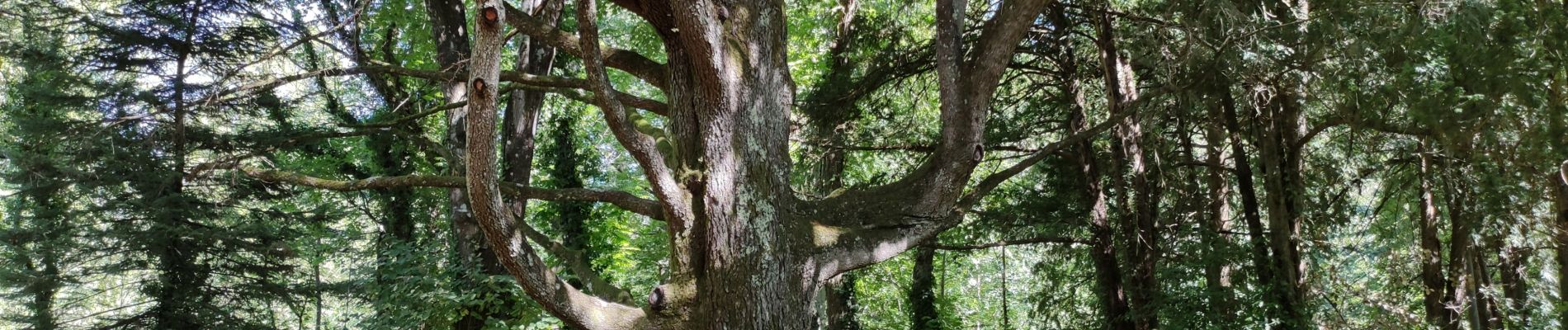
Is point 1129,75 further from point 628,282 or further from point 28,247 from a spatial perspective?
point 28,247

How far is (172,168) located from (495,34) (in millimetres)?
9272

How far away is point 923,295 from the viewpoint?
12.4 meters

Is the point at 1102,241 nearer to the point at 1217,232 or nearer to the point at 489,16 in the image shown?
the point at 1217,232

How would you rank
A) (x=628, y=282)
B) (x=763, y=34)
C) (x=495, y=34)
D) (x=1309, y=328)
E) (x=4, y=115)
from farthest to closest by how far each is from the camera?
(x=628, y=282)
(x=4, y=115)
(x=1309, y=328)
(x=763, y=34)
(x=495, y=34)

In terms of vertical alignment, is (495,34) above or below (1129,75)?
→ below

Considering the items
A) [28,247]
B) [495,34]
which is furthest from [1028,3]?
[28,247]

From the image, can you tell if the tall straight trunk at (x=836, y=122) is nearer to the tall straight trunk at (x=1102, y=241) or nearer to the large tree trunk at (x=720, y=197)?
A: the large tree trunk at (x=720, y=197)

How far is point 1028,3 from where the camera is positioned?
Result: 226 inches

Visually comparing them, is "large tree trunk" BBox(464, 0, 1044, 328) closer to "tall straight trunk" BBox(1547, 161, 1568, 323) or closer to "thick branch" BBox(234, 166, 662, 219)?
"thick branch" BBox(234, 166, 662, 219)

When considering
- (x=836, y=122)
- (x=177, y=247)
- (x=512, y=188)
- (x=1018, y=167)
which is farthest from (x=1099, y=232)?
(x=177, y=247)

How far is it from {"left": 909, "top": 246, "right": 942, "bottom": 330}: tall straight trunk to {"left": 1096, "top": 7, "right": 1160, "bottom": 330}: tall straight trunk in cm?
365

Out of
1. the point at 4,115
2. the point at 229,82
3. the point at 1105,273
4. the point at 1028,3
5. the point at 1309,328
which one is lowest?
the point at 1309,328

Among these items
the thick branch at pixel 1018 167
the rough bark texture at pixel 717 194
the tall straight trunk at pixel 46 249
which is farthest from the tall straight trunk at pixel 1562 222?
the tall straight trunk at pixel 46 249

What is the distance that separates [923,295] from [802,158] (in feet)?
12.2
